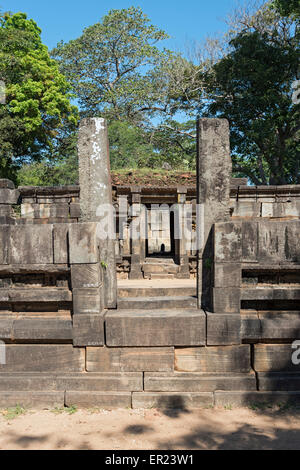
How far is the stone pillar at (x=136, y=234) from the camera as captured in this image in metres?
11.7

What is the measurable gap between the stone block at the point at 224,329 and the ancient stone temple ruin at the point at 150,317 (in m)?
0.01

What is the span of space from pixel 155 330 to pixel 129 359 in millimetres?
505

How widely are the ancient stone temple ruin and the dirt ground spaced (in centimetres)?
19

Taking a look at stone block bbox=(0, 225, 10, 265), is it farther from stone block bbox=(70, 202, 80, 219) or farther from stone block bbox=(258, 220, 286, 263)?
stone block bbox=(70, 202, 80, 219)

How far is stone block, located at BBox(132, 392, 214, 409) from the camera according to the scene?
4113mm

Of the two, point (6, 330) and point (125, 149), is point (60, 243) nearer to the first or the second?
point (6, 330)

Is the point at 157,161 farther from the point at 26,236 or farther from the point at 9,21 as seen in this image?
the point at 26,236

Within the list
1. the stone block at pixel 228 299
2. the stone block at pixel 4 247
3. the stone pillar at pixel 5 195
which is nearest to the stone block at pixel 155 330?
the stone block at pixel 228 299

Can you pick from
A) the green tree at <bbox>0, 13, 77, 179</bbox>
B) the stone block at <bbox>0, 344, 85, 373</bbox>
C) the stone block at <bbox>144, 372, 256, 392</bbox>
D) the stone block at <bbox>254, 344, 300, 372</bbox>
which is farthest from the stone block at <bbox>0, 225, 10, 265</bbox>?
the green tree at <bbox>0, 13, 77, 179</bbox>

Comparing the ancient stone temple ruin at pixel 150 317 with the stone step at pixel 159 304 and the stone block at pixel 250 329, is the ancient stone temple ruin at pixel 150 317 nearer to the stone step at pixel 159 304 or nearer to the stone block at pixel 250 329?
the stone block at pixel 250 329
